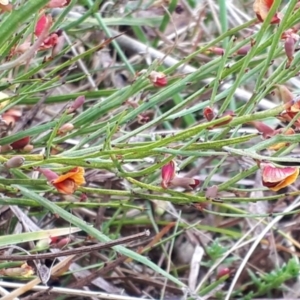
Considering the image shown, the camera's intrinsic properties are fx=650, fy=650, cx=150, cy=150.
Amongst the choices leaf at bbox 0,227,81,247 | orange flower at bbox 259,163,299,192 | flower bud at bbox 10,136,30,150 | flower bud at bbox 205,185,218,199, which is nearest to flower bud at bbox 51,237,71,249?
leaf at bbox 0,227,81,247

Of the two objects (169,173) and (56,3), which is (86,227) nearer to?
(169,173)

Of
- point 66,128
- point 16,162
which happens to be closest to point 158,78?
point 66,128

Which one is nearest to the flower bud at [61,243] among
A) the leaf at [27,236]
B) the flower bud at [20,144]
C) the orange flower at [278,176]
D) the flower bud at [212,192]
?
the leaf at [27,236]

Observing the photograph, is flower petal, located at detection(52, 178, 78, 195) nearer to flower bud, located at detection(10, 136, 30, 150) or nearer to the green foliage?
flower bud, located at detection(10, 136, 30, 150)

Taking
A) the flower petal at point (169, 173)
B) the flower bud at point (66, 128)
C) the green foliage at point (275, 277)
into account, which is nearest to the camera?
the flower petal at point (169, 173)

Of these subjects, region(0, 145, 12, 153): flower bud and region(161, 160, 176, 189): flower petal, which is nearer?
region(161, 160, 176, 189): flower petal

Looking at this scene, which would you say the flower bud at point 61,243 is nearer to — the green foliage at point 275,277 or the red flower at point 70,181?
the red flower at point 70,181

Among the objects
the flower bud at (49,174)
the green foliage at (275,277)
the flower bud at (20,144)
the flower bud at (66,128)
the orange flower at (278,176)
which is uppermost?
the flower bud at (20,144)

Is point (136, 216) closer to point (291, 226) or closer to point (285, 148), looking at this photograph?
point (291, 226)
